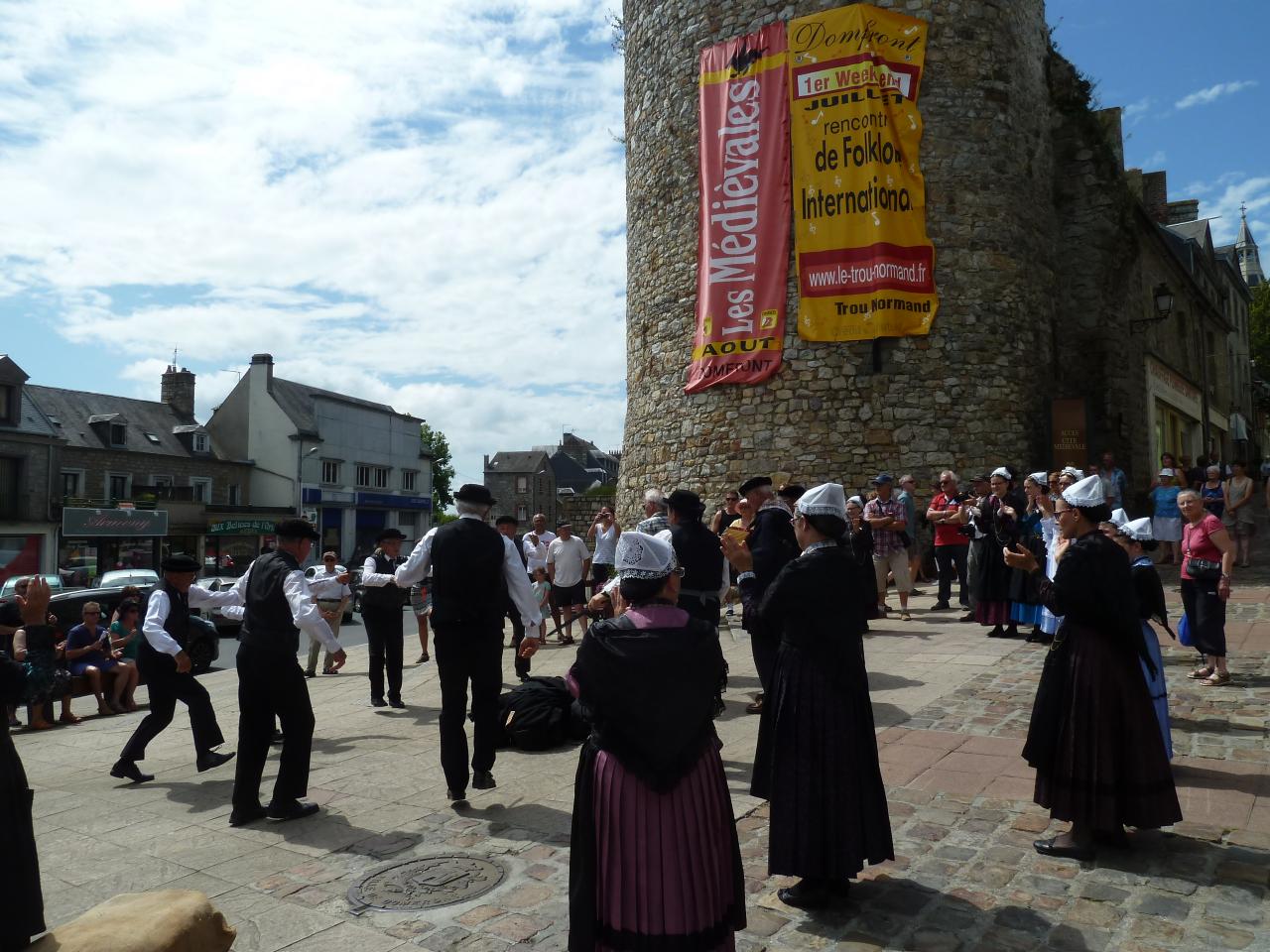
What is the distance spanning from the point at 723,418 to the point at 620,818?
13.3 m

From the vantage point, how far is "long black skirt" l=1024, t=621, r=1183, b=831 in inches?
148

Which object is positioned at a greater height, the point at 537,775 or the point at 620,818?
the point at 620,818

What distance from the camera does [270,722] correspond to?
5.04 meters

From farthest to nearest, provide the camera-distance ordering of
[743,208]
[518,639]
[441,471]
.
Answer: [441,471] < [743,208] < [518,639]

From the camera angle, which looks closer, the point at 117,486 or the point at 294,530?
the point at 294,530

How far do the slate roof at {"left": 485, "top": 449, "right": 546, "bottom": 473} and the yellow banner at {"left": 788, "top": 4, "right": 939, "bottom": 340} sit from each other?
5972 centimetres

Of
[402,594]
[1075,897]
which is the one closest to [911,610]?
[402,594]

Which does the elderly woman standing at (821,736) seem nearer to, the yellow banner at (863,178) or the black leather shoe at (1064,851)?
the black leather shoe at (1064,851)

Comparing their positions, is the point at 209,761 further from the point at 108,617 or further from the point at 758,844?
the point at 108,617

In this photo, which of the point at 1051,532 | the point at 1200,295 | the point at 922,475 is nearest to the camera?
the point at 1051,532

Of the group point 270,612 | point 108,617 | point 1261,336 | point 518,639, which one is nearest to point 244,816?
point 270,612

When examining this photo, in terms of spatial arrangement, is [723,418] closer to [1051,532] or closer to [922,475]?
[922,475]

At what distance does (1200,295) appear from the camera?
2608 cm

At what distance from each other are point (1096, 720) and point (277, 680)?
424 cm
